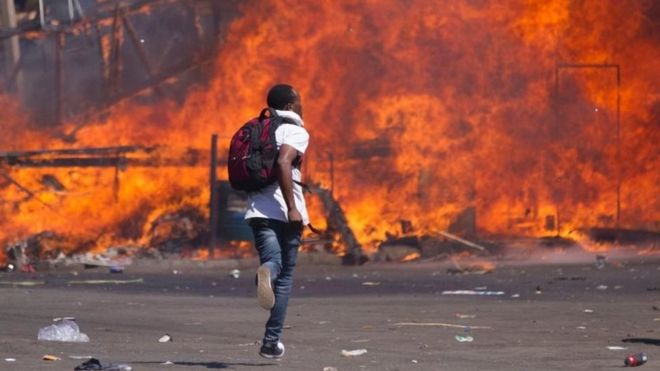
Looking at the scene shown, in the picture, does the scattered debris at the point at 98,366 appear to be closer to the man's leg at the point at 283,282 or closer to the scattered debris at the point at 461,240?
the man's leg at the point at 283,282

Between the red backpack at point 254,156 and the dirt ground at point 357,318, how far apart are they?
3.71 ft

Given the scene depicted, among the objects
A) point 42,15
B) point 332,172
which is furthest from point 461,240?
point 42,15

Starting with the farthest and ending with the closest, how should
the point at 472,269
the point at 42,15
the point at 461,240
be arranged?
the point at 42,15 < the point at 461,240 < the point at 472,269

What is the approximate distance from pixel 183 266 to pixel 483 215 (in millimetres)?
6391

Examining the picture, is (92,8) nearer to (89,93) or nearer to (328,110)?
(89,93)

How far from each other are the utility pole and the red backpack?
1680 cm

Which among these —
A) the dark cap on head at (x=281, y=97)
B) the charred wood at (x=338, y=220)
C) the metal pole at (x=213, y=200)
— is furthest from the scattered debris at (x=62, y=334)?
the metal pole at (x=213, y=200)

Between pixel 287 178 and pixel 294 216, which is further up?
pixel 287 178

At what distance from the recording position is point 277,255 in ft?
30.2

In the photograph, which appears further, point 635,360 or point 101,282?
point 101,282

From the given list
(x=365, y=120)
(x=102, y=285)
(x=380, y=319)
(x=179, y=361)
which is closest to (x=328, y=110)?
(x=365, y=120)

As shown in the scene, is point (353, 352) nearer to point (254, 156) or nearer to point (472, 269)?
point (254, 156)

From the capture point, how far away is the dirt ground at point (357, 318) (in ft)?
31.7

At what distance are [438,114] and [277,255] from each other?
16266 mm
